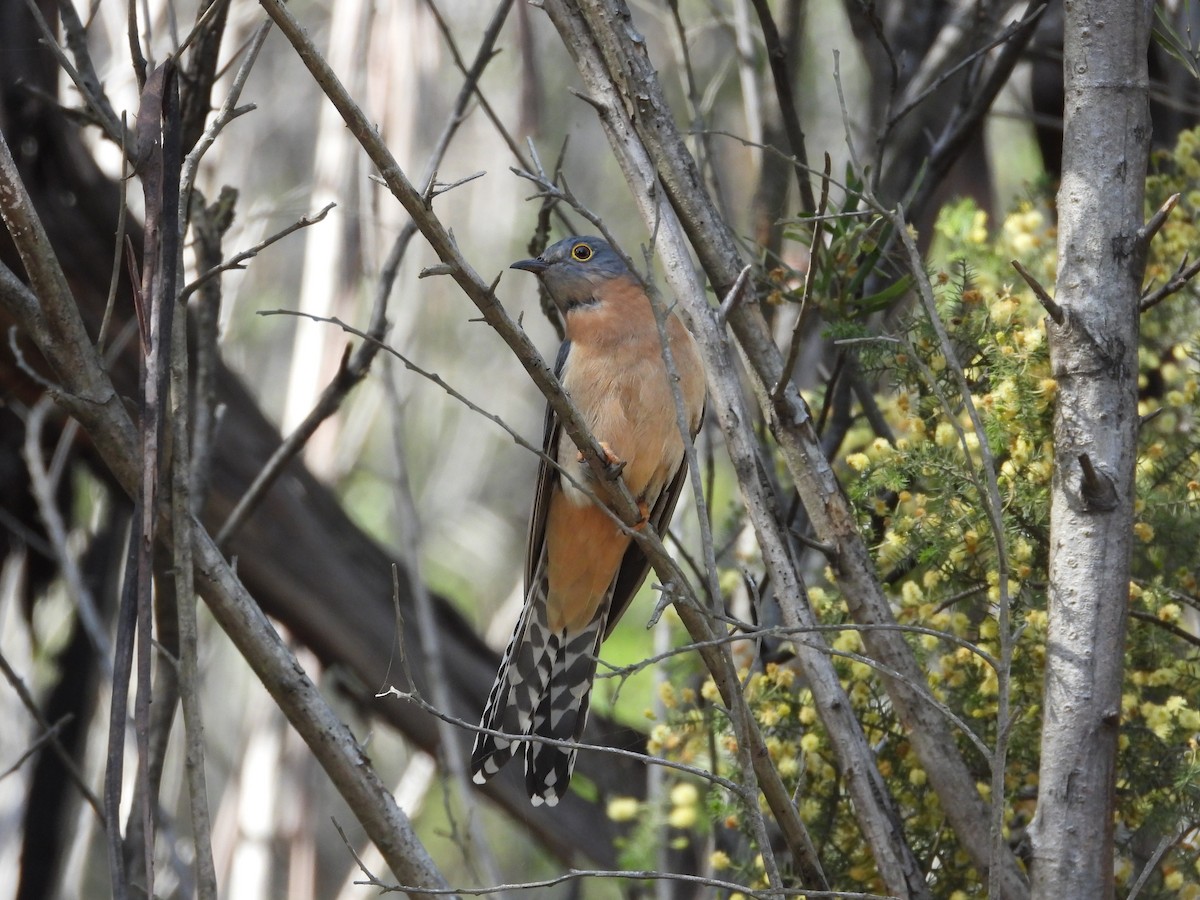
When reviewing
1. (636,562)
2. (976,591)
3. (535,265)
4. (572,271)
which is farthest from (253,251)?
(636,562)

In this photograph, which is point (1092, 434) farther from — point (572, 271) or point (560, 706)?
point (572, 271)

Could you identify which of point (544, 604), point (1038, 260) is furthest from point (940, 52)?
point (544, 604)

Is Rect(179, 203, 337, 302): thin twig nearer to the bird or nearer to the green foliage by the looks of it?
the green foliage

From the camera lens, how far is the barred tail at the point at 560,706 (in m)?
4.07

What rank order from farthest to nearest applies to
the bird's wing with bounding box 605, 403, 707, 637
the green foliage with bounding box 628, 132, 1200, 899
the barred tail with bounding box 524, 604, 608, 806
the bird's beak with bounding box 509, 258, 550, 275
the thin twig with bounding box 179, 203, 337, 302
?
1. the bird's beak with bounding box 509, 258, 550, 275
2. the bird's wing with bounding box 605, 403, 707, 637
3. the barred tail with bounding box 524, 604, 608, 806
4. the green foliage with bounding box 628, 132, 1200, 899
5. the thin twig with bounding box 179, 203, 337, 302

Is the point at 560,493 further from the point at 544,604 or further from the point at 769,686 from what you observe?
the point at 769,686

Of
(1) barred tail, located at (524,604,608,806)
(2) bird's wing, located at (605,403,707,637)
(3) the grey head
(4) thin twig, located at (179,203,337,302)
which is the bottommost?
(1) barred tail, located at (524,604,608,806)

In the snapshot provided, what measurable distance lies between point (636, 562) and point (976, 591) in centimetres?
192

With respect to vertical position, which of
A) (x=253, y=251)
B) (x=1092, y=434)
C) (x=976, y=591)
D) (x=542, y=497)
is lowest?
(x=976, y=591)

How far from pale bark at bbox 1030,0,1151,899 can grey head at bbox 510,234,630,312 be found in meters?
2.25

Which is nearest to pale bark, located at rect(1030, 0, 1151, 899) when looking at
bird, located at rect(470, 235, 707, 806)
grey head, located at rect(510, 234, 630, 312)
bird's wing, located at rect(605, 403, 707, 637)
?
bird, located at rect(470, 235, 707, 806)

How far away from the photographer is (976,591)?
2.94m

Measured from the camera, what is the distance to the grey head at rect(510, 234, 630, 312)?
482 cm

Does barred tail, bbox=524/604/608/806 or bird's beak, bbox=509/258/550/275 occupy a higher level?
bird's beak, bbox=509/258/550/275
